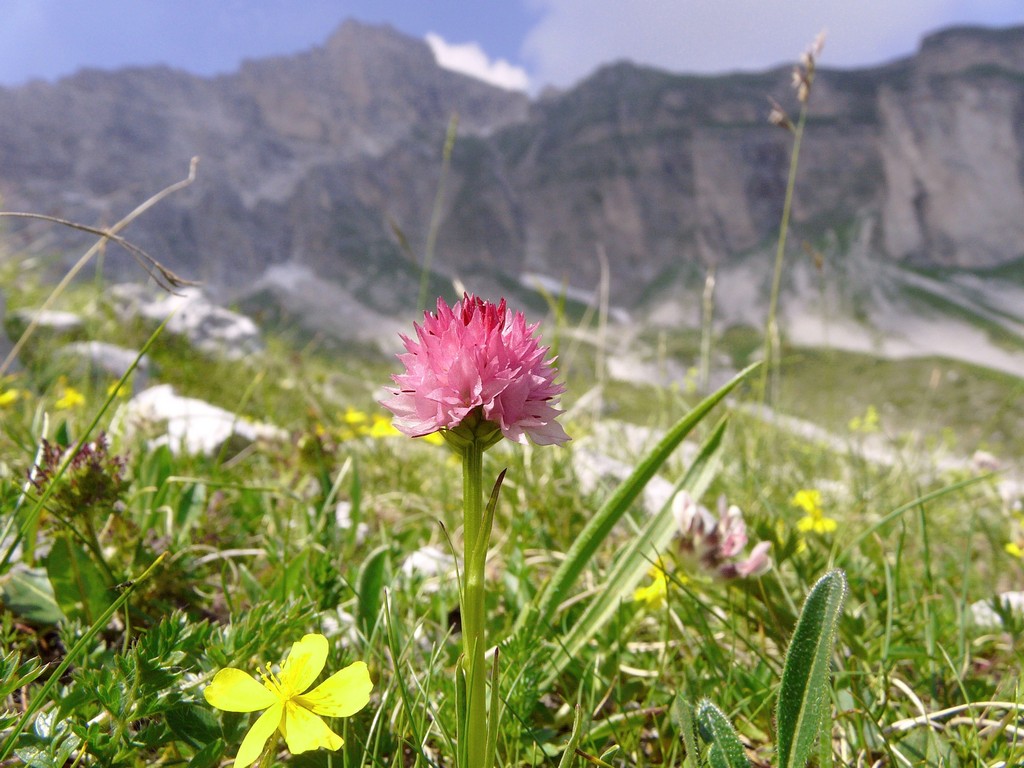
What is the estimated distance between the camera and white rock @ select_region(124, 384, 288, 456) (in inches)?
98.5

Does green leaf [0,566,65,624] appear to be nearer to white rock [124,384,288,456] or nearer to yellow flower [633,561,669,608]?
white rock [124,384,288,456]

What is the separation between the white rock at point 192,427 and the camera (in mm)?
2502

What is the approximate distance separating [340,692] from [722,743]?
0.54 m

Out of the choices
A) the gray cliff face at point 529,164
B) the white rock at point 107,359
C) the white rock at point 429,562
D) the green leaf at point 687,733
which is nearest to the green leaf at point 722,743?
the green leaf at point 687,733

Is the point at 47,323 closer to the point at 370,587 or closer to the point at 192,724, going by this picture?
the point at 370,587

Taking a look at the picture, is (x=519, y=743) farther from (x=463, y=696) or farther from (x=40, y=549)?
(x=40, y=549)

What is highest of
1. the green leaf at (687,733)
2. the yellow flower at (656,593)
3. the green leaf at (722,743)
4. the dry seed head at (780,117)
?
the dry seed head at (780,117)

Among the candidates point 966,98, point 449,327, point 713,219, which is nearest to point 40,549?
point 449,327

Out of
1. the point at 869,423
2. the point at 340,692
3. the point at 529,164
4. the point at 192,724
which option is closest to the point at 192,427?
the point at 192,724

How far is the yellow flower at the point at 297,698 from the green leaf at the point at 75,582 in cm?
64

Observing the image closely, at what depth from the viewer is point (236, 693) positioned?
0.80 m

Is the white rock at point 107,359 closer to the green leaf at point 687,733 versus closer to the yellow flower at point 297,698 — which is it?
the yellow flower at point 297,698

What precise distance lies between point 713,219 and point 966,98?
174ft

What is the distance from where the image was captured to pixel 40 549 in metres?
1.64
